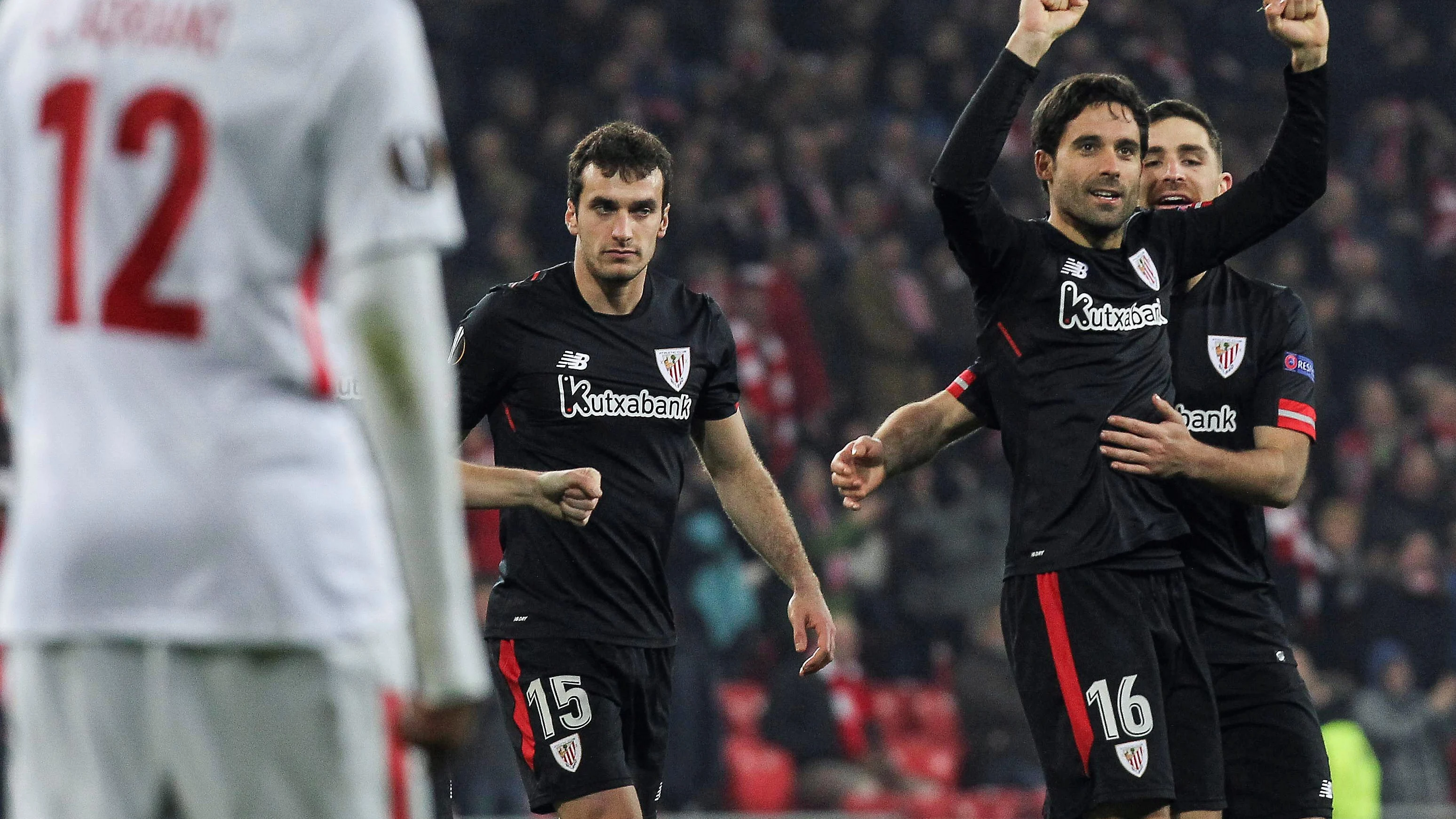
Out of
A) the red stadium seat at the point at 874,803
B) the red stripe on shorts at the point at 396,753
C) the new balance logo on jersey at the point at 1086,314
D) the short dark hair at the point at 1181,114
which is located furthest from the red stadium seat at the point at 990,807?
the red stripe on shorts at the point at 396,753

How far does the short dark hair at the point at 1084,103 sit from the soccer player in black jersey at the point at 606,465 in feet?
3.90

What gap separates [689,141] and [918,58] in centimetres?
253

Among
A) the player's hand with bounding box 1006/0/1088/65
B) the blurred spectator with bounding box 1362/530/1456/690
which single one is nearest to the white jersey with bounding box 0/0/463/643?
the player's hand with bounding box 1006/0/1088/65

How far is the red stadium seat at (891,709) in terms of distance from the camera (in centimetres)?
1072

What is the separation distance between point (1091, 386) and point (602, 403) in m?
1.41

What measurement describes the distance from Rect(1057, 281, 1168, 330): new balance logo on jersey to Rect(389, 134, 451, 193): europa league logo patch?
280cm

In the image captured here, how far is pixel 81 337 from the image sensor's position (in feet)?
7.29

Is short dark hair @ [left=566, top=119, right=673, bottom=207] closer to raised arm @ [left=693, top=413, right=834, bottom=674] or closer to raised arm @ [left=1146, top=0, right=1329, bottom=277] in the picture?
raised arm @ [left=693, top=413, right=834, bottom=674]

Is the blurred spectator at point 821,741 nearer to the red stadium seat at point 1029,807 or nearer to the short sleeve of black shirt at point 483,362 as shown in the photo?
the red stadium seat at point 1029,807

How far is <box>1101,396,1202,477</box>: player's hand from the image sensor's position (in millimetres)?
4582

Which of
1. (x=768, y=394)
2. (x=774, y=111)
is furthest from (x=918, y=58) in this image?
(x=768, y=394)

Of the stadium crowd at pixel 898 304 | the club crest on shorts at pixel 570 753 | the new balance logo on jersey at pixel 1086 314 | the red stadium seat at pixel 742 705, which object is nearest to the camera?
the new balance logo on jersey at pixel 1086 314

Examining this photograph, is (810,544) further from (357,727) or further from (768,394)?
(357,727)

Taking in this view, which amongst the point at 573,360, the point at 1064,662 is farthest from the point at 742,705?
the point at 1064,662
